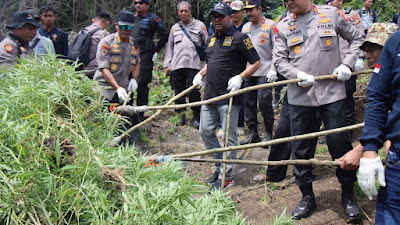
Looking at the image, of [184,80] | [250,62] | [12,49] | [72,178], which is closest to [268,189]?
[250,62]

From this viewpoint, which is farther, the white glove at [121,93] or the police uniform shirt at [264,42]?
the police uniform shirt at [264,42]

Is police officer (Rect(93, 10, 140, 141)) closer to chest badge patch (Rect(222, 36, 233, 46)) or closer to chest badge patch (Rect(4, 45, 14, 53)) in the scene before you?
chest badge patch (Rect(4, 45, 14, 53))

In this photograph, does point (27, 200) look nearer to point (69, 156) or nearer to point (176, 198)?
point (69, 156)

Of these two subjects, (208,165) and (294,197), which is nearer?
(294,197)

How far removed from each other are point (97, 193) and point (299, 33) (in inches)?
103

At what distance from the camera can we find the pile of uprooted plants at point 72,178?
214 cm

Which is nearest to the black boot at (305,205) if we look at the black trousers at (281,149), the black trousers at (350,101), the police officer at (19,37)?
the black trousers at (281,149)

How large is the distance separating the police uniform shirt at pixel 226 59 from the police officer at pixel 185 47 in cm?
194

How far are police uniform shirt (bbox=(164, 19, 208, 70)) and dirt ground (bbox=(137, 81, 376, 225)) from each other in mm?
1226

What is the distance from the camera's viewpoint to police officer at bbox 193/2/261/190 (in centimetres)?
471

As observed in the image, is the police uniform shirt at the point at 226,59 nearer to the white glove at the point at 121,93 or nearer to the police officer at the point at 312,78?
the police officer at the point at 312,78

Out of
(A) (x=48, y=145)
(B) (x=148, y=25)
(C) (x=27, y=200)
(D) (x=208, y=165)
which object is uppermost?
(B) (x=148, y=25)

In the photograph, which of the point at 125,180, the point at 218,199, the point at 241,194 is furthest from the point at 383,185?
the point at 241,194

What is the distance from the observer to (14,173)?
7.68ft
